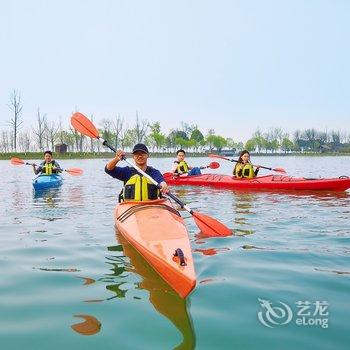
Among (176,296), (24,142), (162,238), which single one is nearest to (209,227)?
(162,238)

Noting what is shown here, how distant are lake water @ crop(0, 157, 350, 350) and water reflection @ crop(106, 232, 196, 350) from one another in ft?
0.03

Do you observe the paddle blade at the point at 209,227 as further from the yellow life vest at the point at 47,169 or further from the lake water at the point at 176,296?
the yellow life vest at the point at 47,169

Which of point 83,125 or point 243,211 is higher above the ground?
point 83,125

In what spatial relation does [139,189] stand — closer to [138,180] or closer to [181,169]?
[138,180]

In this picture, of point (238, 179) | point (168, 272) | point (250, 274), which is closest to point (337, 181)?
point (238, 179)

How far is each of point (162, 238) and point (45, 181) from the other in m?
10.1

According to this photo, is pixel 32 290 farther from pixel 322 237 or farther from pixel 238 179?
pixel 238 179

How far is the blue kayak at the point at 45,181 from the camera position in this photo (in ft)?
43.7

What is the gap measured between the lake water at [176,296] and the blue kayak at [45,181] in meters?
6.36

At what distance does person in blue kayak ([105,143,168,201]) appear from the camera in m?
6.27

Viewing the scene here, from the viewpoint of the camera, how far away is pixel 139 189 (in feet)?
20.6

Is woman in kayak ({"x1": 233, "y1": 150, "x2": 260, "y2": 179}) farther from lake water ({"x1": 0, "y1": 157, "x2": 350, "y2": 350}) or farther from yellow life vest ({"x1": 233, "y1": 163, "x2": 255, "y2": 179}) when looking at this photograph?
lake water ({"x1": 0, "y1": 157, "x2": 350, "y2": 350})

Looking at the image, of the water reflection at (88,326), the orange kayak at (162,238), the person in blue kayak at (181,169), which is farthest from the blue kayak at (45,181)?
the water reflection at (88,326)

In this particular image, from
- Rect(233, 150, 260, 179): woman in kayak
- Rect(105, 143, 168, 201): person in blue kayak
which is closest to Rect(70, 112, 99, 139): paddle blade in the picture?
Rect(105, 143, 168, 201): person in blue kayak
